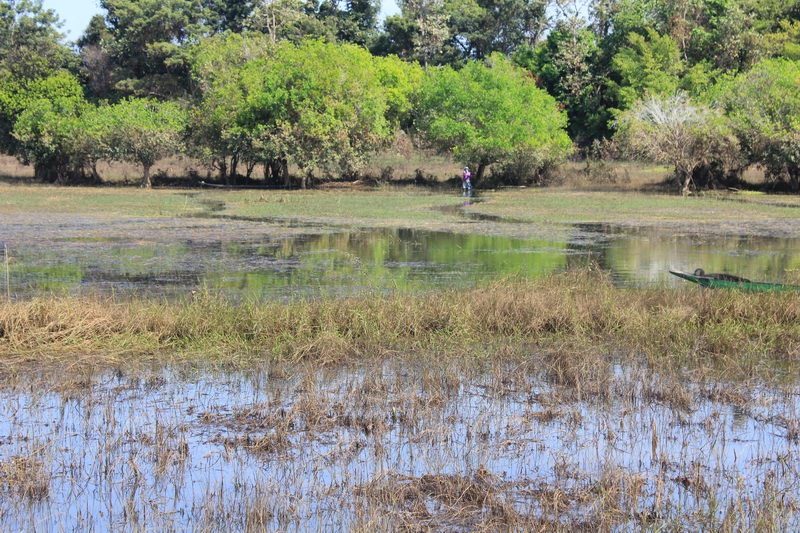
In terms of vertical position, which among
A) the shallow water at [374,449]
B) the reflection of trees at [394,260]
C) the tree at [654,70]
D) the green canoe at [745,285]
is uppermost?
the tree at [654,70]

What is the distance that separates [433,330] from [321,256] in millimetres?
10010

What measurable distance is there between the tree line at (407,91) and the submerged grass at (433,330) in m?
33.8

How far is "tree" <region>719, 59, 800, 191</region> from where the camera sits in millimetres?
42656

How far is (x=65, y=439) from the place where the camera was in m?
7.27

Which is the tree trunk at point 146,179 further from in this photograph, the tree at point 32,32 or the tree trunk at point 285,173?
the tree at point 32,32

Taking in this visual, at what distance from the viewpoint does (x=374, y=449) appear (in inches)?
279

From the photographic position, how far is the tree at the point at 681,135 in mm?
44344

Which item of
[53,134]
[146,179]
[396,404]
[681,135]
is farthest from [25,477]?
[53,134]

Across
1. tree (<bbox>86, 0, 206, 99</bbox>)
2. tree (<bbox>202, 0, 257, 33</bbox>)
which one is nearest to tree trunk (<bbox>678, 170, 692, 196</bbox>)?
tree (<bbox>86, 0, 206, 99</bbox>)

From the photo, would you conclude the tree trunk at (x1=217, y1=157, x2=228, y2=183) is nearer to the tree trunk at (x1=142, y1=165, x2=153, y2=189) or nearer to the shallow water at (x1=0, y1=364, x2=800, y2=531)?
the tree trunk at (x1=142, y1=165, x2=153, y2=189)

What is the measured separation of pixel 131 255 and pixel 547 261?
9754mm

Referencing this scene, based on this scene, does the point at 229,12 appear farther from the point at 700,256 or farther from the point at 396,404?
the point at 396,404

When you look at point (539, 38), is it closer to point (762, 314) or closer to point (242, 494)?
point (762, 314)

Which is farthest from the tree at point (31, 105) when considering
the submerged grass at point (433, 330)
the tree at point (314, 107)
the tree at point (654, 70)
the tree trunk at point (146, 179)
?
the submerged grass at point (433, 330)
